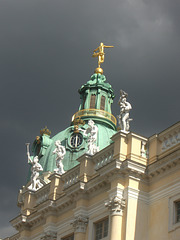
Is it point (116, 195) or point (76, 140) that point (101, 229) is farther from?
point (76, 140)

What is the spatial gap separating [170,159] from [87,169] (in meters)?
5.44

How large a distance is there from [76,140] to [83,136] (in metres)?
0.66

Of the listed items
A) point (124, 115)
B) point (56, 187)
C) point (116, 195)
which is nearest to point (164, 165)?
point (116, 195)

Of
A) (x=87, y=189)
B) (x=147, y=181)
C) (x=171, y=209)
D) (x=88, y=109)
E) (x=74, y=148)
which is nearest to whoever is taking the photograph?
(x=171, y=209)

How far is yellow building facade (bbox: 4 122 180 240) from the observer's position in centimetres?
2405

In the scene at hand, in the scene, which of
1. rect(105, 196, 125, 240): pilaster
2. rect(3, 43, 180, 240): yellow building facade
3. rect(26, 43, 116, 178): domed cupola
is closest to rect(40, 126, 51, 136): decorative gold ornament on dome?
rect(26, 43, 116, 178): domed cupola

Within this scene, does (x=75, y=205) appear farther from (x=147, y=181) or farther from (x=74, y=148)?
(x=74, y=148)

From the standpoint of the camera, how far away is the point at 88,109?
5447cm

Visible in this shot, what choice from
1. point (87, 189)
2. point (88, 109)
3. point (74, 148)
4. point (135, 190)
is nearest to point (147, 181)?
point (135, 190)

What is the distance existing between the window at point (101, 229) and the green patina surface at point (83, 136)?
750 inches

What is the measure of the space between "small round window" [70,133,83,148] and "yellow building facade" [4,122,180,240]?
18402mm

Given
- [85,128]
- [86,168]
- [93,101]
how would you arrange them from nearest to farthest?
[86,168] < [85,128] < [93,101]

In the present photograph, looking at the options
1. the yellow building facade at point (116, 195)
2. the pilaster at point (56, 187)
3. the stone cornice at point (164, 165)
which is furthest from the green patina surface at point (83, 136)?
the stone cornice at point (164, 165)

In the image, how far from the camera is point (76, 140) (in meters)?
48.6
